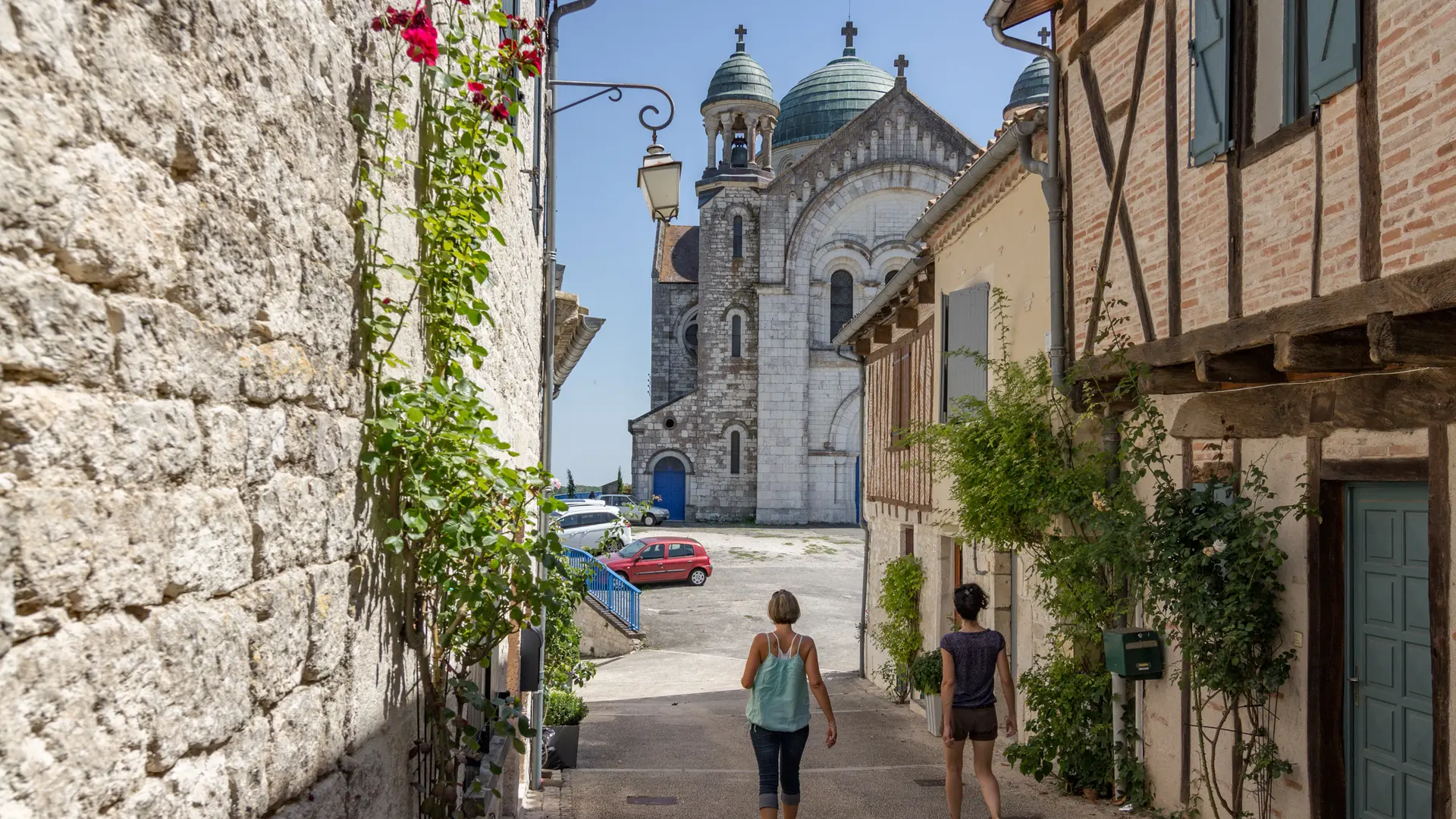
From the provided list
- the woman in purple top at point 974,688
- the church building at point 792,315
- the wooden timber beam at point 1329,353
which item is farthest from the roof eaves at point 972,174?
the church building at point 792,315

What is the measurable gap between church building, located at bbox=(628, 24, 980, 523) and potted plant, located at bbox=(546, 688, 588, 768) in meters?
26.5

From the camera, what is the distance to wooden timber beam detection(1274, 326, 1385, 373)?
4.95 metres

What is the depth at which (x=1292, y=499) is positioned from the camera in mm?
5648

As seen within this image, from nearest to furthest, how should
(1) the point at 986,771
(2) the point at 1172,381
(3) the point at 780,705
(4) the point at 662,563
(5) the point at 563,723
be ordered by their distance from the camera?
1. (3) the point at 780,705
2. (1) the point at 986,771
3. (2) the point at 1172,381
4. (5) the point at 563,723
5. (4) the point at 662,563

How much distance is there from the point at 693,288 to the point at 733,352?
715cm

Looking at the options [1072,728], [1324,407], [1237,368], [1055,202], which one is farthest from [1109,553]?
[1055,202]

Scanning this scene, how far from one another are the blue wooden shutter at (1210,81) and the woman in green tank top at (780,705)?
3093mm

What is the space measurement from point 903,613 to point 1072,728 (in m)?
5.29

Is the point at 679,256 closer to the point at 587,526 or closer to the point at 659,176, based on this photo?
the point at 587,526

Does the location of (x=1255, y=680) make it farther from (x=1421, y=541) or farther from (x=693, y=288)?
(x=693, y=288)

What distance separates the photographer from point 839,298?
37.2 metres

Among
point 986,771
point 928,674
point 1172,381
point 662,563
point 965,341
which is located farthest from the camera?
point 662,563

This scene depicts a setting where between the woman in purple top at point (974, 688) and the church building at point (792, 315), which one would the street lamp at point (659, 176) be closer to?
the woman in purple top at point (974, 688)

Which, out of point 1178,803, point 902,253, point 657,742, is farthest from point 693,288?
point 1178,803
